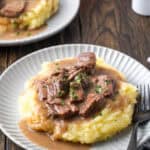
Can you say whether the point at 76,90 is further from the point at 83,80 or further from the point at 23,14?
the point at 23,14

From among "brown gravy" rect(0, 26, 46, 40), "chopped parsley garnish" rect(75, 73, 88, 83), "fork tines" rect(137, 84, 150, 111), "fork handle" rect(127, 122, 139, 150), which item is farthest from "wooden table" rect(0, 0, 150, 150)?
"fork handle" rect(127, 122, 139, 150)

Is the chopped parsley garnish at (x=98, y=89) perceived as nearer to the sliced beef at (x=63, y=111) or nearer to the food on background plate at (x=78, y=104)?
the food on background plate at (x=78, y=104)

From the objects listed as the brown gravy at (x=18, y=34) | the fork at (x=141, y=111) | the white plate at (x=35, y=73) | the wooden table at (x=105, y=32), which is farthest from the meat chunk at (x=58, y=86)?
the brown gravy at (x=18, y=34)

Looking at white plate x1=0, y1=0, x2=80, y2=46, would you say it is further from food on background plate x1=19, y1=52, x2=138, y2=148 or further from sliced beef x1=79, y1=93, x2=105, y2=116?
sliced beef x1=79, y1=93, x2=105, y2=116

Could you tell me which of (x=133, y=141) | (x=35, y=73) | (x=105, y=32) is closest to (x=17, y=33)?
(x=35, y=73)

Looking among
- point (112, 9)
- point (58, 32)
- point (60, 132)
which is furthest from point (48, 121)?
point (112, 9)

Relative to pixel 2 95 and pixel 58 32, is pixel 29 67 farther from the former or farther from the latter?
pixel 58 32
